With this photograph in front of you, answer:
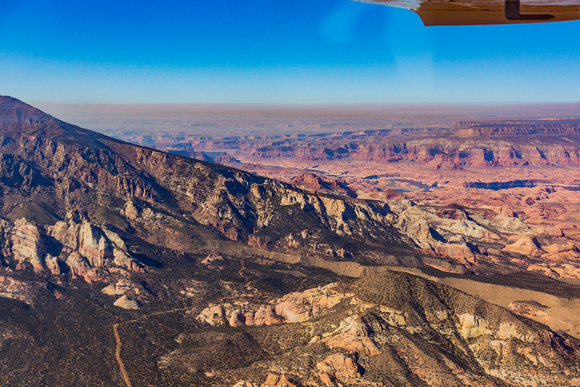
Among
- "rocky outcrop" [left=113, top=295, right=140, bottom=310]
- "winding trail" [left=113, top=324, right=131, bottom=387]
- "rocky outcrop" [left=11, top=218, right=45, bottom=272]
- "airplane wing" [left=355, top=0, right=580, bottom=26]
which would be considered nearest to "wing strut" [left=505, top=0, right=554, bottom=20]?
"airplane wing" [left=355, top=0, right=580, bottom=26]

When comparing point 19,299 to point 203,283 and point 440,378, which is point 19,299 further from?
point 440,378

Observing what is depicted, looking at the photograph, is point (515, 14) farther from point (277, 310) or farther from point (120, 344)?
point (120, 344)

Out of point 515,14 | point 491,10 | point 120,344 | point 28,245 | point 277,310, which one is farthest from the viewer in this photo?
point 28,245

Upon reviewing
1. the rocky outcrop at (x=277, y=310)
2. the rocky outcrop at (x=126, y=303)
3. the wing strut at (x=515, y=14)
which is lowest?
the rocky outcrop at (x=126, y=303)

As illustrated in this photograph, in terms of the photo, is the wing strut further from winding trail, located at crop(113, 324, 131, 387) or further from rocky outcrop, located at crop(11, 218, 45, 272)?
rocky outcrop, located at crop(11, 218, 45, 272)

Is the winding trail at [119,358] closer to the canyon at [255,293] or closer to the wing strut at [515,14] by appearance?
the canyon at [255,293]

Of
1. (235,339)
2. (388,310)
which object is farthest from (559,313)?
(235,339)

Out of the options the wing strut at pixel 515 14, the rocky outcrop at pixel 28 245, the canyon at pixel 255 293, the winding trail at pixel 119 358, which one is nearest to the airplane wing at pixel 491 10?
the wing strut at pixel 515 14

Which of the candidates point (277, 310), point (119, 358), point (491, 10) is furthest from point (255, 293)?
point (491, 10)
